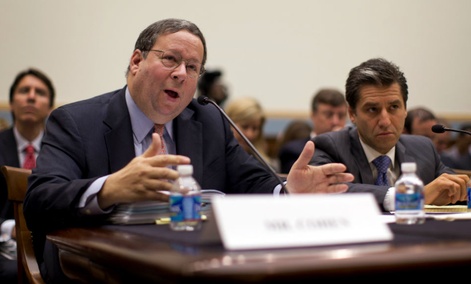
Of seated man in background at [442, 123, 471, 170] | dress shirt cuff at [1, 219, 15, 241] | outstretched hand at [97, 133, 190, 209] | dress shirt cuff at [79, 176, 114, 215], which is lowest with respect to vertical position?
seated man in background at [442, 123, 471, 170]

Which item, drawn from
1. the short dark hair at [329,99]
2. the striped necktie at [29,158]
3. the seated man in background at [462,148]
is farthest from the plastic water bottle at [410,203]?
the seated man in background at [462,148]

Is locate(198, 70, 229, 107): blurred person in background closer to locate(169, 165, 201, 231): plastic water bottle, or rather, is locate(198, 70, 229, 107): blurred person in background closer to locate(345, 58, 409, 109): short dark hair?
locate(345, 58, 409, 109): short dark hair

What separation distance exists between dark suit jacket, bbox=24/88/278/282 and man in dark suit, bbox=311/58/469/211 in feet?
1.47

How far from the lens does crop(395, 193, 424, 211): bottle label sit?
1834mm

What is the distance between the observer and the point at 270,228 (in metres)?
1.26

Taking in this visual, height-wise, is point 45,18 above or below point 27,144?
above

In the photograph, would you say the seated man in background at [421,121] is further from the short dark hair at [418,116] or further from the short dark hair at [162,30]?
the short dark hair at [162,30]

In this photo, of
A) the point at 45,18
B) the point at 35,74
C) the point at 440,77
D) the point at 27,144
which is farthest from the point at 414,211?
the point at 440,77

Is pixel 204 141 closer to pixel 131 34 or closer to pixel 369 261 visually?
pixel 369 261

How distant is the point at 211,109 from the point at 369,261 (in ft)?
5.67

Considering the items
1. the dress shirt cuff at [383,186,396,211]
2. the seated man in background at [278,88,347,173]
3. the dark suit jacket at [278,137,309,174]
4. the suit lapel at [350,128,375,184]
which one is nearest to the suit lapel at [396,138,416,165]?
the suit lapel at [350,128,375,184]

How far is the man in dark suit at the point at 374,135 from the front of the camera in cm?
298

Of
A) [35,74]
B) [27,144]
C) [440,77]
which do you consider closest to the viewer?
[27,144]

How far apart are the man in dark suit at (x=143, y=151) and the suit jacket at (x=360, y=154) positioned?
0.43 meters
